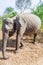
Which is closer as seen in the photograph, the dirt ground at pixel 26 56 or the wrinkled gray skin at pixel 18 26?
the dirt ground at pixel 26 56

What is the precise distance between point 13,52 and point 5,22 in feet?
3.77

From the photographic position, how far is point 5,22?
6152 millimetres

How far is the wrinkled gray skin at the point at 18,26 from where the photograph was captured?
6.05 metres

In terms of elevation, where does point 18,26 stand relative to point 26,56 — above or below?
above

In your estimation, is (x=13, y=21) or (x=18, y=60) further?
(x=13, y=21)

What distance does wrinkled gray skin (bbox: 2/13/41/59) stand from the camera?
6051mm

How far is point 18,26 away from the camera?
6605 millimetres

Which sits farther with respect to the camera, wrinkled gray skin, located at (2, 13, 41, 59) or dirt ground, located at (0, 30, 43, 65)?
wrinkled gray skin, located at (2, 13, 41, 59)

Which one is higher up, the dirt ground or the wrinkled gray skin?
the wrinkled gray skin

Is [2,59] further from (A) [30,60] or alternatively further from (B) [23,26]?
(B) [23,26]

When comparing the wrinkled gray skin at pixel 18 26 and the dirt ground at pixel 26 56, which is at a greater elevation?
the wrinkled gray skin at pixel 18 26

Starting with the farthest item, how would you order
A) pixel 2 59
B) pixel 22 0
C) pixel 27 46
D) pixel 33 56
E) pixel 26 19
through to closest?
pixel 22 0 → pixel 27 46 → pixel 26 19 → pixel 33 56 → pixel 2 59

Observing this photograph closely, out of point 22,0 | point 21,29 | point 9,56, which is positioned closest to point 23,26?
point 21,29

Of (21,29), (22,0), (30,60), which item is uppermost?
(22,0)
